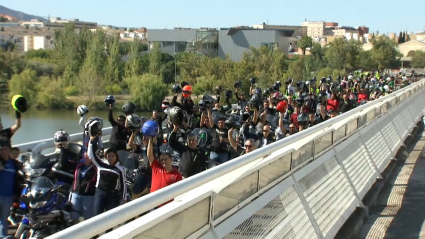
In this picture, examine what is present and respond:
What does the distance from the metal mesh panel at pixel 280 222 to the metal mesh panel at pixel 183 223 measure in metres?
0.38

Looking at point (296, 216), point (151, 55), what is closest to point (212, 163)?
point (296, 216)

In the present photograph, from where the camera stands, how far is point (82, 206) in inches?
282

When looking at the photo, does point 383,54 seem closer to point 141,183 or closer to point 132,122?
point 132,122

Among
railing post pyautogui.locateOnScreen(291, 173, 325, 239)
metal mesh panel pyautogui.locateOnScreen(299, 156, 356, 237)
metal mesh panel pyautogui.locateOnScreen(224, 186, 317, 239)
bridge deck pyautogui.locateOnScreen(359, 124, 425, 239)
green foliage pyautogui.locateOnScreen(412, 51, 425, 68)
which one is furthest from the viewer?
green foliage pyautogui.locateOnScreen(412, 51, 425, 68)

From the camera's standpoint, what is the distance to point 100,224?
3.14m

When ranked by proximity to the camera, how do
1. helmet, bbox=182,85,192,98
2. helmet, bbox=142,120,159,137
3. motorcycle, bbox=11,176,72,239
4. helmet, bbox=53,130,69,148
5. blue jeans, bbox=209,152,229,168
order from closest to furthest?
motorcycle, bbox=11,176,72,239, helmet, bbox=142,120,159,137, helmet, bbox=53,130,69,148, blue jeans, bbox=209,152,229,168, helmet, bbox=182,85,192,98

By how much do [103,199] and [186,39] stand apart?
401 feet

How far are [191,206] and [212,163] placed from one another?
16.2 ft

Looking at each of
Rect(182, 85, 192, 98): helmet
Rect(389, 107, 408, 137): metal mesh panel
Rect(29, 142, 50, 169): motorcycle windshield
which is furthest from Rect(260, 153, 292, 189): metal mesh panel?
Rect(389, 107, 408, 137): metal mesh panel

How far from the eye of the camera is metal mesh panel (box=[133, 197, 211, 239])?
3604 mm

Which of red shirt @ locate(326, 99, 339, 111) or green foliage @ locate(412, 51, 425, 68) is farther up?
green foliage @ locate(412, 51, 425, 68)

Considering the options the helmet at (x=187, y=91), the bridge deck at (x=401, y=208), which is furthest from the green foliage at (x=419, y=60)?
the helmet at (x=187, y=91)

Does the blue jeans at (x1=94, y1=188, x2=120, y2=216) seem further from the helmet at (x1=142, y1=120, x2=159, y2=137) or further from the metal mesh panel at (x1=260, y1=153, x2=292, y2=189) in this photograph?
the metal mesh panel at (x1=260, y1=153, x2=292, y2=189)

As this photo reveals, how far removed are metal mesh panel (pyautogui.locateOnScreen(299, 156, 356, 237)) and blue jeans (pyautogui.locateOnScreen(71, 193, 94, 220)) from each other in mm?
2498
